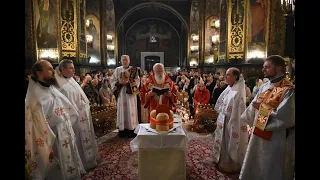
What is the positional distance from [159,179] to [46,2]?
11.2 metres

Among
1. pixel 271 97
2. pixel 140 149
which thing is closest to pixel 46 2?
pixel 140 149

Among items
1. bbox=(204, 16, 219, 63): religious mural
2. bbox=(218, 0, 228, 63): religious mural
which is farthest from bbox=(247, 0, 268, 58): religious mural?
bbox=(204, 16, 219, 63): religious mural

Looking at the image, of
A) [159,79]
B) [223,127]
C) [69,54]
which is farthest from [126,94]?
[69,54]

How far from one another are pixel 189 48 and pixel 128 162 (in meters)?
19.3

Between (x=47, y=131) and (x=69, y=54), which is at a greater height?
(x=69, y=54)

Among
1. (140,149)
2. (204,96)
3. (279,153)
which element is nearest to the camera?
(279,153)

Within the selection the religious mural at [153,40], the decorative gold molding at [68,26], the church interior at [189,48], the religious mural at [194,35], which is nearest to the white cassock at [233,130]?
the church interior at [189,48]

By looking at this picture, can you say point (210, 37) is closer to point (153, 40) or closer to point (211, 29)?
point (211, 29)

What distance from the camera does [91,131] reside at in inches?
161

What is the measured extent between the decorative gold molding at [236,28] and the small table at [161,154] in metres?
10.1

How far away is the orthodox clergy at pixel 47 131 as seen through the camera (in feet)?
8.91

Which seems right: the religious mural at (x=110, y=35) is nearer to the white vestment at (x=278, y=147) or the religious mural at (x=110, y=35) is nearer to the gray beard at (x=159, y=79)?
the gray beard at (x=159, y=79)

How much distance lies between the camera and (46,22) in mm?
10992

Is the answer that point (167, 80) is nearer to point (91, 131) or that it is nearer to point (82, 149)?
point (91, 131)
